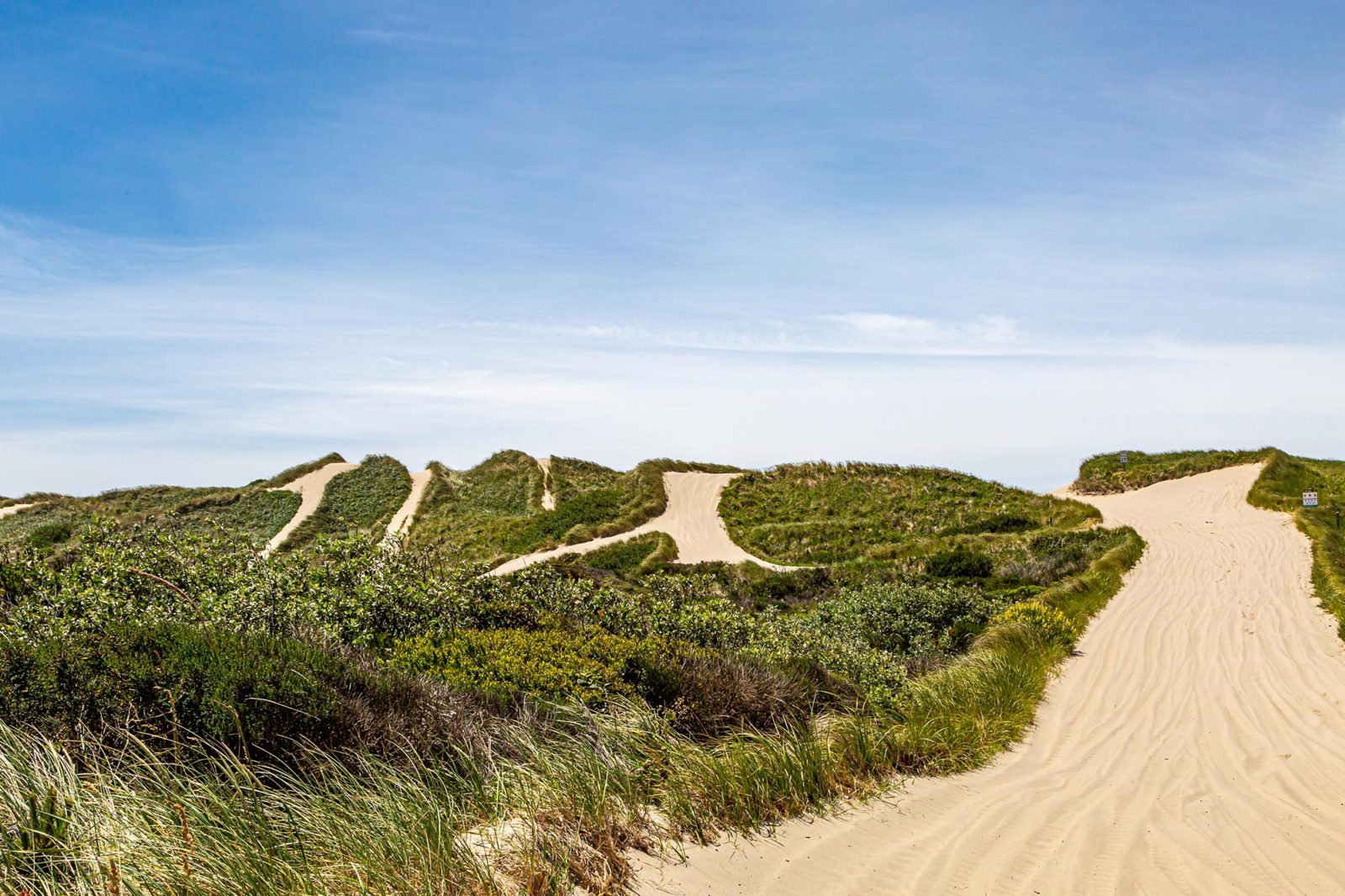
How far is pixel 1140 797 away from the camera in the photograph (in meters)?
6.98

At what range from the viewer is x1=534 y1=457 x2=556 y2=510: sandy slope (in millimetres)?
34831

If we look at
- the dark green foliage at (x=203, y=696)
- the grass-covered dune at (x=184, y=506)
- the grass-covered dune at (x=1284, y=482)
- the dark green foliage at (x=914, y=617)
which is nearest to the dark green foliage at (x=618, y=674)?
the dark green foliage at (x=203, y=696)

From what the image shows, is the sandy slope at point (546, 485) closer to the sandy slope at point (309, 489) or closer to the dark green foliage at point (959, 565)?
the sandy slope at point (309, 489)

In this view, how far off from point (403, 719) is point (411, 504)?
108 ft

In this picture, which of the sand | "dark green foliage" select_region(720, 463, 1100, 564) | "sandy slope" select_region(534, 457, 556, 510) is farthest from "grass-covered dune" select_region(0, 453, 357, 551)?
"dark green foliage" select_region(720, 463, 1100, 564)

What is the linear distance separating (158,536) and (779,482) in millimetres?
27223

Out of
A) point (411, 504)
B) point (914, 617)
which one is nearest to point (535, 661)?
point (914, 617)

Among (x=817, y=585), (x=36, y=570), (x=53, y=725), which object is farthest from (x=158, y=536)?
(x=817, y=585)

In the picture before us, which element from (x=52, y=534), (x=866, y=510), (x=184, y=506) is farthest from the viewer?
(x=184, y=506)

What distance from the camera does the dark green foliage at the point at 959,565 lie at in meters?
21.4

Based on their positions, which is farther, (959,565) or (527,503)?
(527,503)

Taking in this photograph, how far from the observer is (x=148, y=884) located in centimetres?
335

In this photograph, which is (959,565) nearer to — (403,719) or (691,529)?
(691,529)

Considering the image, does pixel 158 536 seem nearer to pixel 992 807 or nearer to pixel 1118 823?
pixel 992 807
